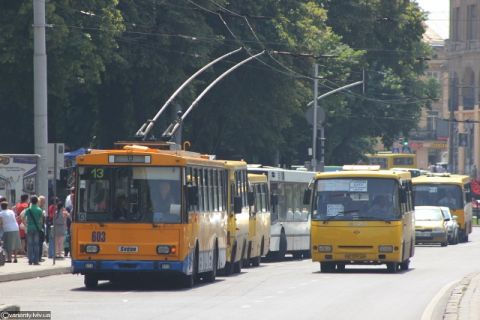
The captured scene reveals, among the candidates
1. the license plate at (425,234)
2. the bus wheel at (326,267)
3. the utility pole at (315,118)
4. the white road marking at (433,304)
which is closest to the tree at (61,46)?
the bus wheel at (326,267)

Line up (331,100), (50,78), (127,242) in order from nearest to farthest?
(127,242)
(50,78)
(331,100)

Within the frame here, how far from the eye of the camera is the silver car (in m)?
60.0

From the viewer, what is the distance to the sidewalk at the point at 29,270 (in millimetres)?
30938

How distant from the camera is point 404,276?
3375 centimetres

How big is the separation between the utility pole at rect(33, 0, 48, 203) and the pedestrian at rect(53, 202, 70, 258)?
0.54m

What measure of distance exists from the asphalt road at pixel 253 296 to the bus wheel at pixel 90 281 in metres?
0.15

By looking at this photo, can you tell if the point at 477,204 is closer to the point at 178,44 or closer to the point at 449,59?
the point at 449,59

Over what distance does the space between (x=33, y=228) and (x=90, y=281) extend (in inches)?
268

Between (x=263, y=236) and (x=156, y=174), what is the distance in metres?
13.0

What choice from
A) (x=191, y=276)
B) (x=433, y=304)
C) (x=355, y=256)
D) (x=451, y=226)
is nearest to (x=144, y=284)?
(x=191, y=276)

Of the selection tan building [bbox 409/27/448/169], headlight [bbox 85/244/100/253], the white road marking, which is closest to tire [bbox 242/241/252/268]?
the white road marking

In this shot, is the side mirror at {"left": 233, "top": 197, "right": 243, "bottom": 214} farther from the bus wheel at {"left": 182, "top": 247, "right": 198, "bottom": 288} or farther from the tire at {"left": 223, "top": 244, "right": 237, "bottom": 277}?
the bus wheel at {"left": 182, "top": 247, "right": 198, "bottom": 288}

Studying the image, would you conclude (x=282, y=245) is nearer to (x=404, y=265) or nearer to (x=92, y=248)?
(x=404, y=265)

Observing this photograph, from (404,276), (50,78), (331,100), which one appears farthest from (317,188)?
(331,100)
